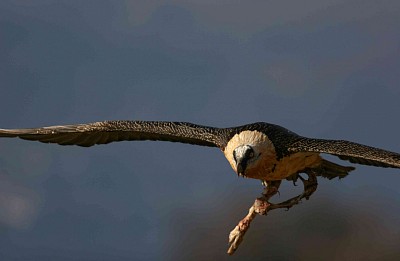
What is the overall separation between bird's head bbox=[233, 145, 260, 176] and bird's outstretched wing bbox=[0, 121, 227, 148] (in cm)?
140

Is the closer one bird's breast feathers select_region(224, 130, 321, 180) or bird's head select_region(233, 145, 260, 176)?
bird's head select_region(233, 145, 260, 176)

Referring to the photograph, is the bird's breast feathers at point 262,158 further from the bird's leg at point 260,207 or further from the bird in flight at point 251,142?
the bird's leg at point 260,207

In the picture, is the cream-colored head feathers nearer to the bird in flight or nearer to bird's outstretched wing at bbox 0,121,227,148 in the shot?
the bird in flight

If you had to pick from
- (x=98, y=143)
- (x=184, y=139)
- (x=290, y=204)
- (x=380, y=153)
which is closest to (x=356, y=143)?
(x=380, y=153)

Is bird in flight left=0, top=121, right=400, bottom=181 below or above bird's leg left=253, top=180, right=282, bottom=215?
above

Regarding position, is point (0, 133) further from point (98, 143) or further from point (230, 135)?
point (230, 135)

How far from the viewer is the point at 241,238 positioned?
77.5ft

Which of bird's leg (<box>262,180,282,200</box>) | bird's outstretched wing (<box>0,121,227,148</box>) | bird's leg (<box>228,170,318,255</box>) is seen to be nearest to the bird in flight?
bird's outstretched wing (<box>0,121,227,148</box>)

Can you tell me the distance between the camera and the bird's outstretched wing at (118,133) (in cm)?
2448

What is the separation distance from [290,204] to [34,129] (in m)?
5.88

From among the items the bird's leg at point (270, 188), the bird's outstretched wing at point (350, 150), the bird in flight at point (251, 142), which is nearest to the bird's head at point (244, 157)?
the bird in flight at point (251, 142)

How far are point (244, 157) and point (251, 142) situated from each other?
0.49 m

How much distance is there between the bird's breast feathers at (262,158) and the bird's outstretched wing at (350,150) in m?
0.33

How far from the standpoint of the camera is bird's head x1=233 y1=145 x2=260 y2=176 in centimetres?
2239
